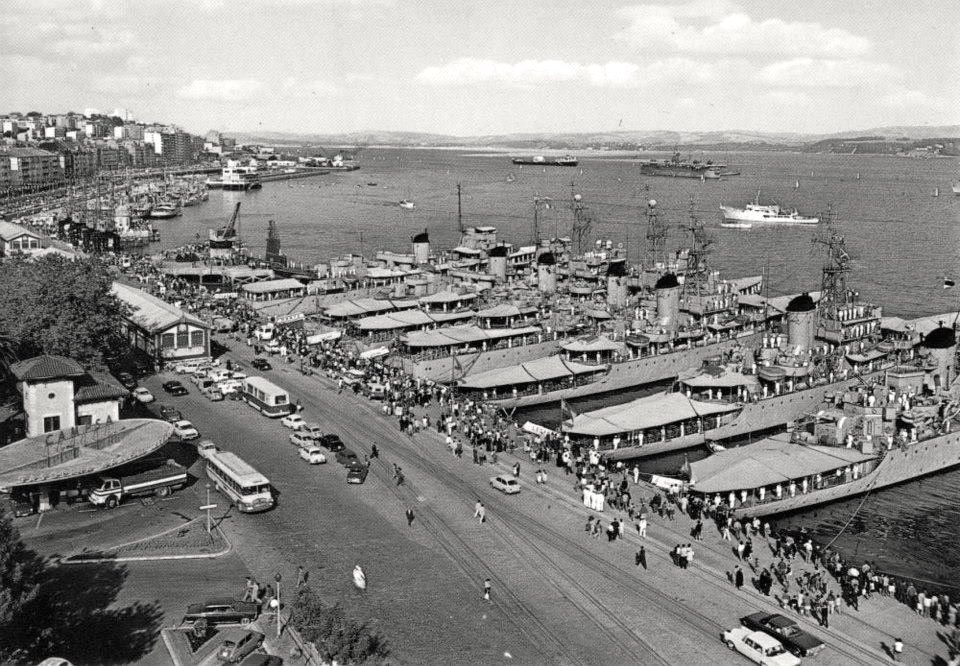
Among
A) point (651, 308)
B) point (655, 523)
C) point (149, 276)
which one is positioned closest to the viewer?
point (655, 523)

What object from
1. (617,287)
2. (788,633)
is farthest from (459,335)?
(788,633)

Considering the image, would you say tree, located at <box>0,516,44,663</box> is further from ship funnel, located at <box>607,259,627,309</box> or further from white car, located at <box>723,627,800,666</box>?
ship funnel, located at <box>607,259,627,309</box>

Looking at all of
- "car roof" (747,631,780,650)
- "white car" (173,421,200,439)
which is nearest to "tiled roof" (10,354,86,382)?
"white car" (173,421,200,439)

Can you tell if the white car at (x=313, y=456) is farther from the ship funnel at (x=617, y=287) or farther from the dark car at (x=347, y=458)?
the ship funnel at (x=617, y=287)

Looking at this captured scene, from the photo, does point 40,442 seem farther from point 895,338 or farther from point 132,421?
point 895,338

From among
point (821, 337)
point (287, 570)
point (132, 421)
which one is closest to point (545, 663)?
point (287, 570)

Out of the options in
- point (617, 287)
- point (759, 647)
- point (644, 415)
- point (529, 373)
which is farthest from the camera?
point (617, 287)

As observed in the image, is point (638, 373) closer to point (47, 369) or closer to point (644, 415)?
point (644, 415)
